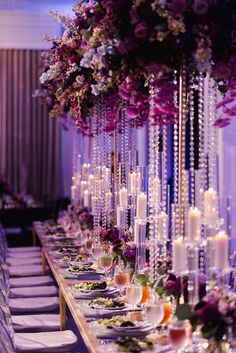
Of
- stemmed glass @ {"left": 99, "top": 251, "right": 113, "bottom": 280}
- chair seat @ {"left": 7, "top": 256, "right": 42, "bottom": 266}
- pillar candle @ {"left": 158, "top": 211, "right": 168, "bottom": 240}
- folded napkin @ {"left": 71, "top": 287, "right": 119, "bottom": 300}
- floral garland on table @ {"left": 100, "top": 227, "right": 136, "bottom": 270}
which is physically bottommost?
chair seat @ {"left": 7, "top": 256, "right": 42, "bottom": 266}

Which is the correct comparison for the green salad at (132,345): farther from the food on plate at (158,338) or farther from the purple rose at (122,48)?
the purple rose at (122,48)

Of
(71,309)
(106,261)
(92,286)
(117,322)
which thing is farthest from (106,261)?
(117,322)

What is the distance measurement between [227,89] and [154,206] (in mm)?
755

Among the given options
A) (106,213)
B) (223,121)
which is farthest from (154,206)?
(106,213)

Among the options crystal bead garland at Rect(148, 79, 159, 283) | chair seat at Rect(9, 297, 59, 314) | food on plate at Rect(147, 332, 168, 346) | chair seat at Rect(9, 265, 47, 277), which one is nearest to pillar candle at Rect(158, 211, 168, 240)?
Answer: crystal bead garland at Rect(148, 79, 159, 283)

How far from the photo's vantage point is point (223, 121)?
3375 millimetres

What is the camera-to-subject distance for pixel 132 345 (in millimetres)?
3150

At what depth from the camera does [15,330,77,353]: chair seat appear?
170 inches

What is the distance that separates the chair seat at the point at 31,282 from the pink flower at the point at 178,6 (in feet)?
12.3

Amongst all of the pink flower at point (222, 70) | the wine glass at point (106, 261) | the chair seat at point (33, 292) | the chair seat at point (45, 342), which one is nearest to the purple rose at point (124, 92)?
the pink flower at point (222, 70)

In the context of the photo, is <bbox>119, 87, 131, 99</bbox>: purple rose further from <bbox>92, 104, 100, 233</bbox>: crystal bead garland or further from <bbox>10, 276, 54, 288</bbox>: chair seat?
<bbox>10, 276, 54, 288</bbox>: chair seat

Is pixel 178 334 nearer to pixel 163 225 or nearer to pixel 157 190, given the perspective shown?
pixel 163 225

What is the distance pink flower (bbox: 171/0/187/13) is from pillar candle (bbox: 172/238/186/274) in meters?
0.99

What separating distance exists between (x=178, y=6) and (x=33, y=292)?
3.44 m
